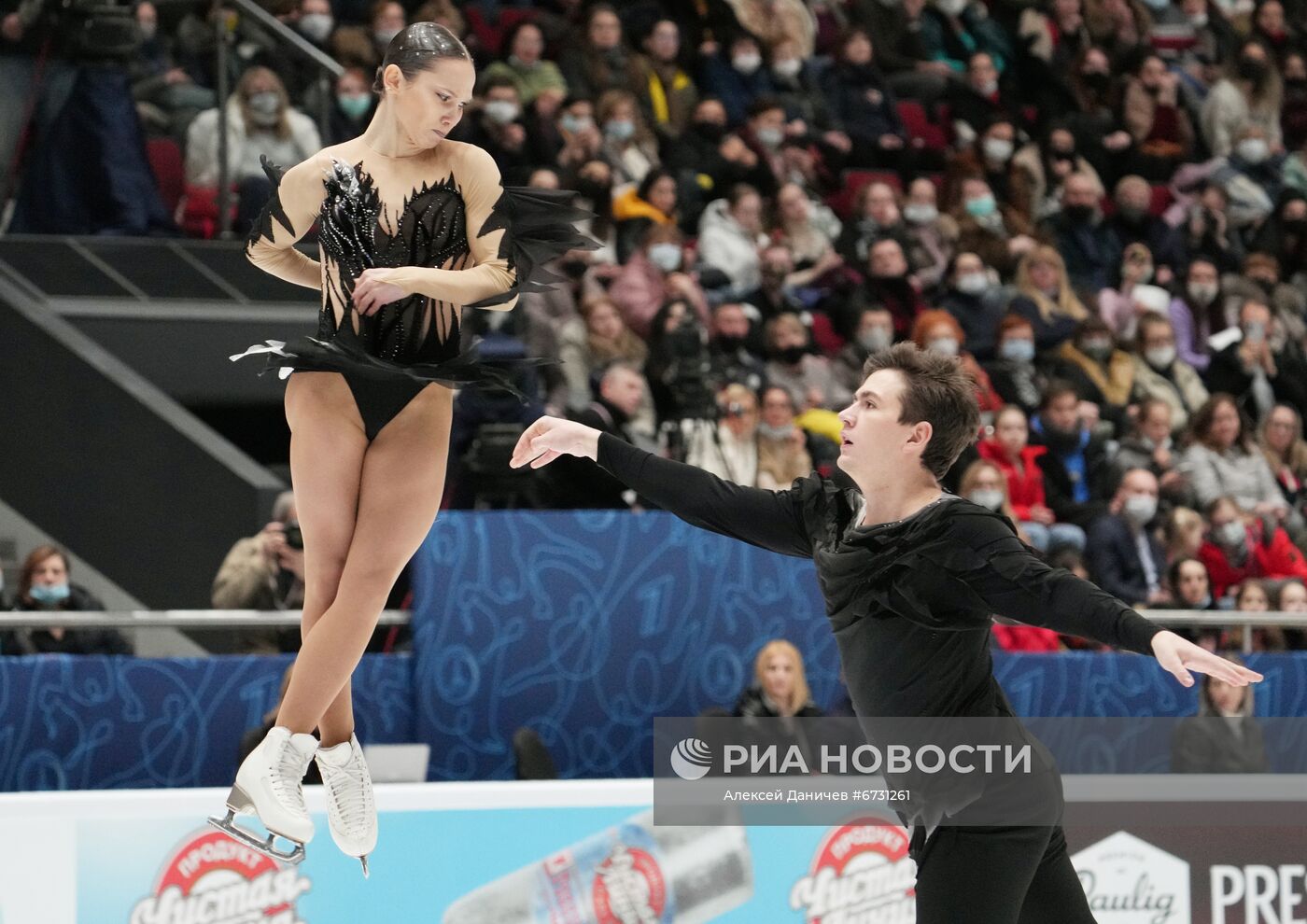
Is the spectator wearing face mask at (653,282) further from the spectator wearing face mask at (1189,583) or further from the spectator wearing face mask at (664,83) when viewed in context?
the spectator wearing face mask at (1189,583)

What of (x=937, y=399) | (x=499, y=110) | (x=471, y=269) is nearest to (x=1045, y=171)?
(x=499, y=110)

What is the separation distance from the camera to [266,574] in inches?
246

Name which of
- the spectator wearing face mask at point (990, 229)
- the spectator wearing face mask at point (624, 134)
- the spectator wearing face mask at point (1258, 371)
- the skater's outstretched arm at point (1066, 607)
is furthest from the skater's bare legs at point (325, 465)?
the spectator wearing face mask at point (1258, 371)

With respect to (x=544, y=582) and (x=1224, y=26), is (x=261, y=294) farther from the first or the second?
(x=1224, y=26)

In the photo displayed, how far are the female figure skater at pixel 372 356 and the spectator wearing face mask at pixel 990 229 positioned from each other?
6691 millimetres

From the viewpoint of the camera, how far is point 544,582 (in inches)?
246

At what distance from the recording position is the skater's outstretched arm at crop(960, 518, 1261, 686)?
300 cm

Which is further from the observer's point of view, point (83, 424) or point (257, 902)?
point (83, 424)

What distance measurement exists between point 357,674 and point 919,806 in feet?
10.3

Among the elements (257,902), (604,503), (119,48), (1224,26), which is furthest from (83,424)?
(1224,26)

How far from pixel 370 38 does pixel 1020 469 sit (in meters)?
3.75

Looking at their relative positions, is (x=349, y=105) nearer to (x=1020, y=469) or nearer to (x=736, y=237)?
(x=736, y=237)

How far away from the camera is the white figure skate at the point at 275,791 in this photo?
11.0ft

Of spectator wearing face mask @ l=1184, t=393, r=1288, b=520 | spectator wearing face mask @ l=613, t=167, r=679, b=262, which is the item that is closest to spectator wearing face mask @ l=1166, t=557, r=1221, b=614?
spectator wearing face mask @ l=1184, t=393, r=1288, b=520
